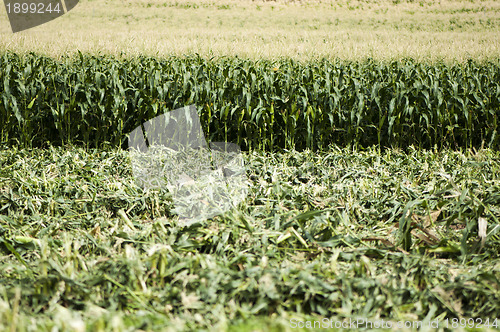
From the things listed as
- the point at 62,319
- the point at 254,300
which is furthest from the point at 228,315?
the point at 62,319

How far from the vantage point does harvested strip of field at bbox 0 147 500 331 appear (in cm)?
181

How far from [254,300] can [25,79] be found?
4.56 metres

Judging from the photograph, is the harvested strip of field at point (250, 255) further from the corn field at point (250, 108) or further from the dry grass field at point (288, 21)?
the dry grass field at point (288, 21)

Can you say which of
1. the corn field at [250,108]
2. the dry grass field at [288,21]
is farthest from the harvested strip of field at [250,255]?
the dry grass field at [288,21]

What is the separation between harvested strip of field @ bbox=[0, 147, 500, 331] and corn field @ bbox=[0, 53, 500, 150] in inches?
50.5

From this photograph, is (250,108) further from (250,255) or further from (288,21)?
(288,21)

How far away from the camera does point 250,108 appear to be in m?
4.71

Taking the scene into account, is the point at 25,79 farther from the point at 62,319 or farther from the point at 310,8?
the point at 310,8

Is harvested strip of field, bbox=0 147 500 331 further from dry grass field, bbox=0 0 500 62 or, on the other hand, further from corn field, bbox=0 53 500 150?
dry grass field, bbox=0 0 500 62

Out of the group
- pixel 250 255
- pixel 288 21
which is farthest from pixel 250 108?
pixel 288 21

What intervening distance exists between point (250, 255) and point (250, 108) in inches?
110

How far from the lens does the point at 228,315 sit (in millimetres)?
1809

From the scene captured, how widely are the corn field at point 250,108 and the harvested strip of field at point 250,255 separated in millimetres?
1283

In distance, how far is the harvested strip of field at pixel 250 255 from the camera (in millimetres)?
1806
